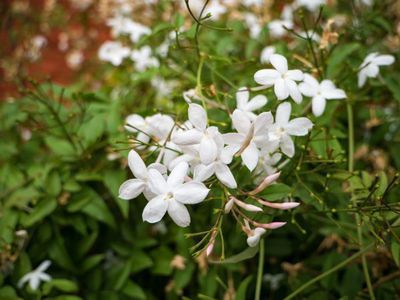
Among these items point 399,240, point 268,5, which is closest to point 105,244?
point 399,240

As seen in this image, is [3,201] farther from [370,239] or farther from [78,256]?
[370,239]

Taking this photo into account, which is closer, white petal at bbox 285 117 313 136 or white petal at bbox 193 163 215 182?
white petal at bbox 193 163 215 182

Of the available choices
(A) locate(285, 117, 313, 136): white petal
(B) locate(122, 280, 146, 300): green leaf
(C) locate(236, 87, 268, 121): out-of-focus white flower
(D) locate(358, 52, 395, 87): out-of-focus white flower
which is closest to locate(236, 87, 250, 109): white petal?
(C) locate(236, 87, 268, 121): out-of-focus white flower

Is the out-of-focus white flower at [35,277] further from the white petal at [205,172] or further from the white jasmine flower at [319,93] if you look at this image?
the white jasmine flower at [319,93]

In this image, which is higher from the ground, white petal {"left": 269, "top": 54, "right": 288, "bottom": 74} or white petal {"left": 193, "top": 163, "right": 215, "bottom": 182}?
white petal {"left": 269, "top": 54, "right": 288, "bottom": 74}

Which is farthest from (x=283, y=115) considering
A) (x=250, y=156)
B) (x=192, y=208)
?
(x=192, y=208)

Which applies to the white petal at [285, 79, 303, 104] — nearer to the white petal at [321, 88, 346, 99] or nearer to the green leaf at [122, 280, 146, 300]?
the white petal at [321, 88, 346, 99]

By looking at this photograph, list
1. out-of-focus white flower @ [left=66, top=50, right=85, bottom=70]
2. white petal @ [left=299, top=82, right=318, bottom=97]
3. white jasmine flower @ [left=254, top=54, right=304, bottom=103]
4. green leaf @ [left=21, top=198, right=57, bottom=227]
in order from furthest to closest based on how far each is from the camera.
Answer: out-of-focus white flower @ [left=66, top=50, right=85, bottom=70], green leaf @ [left=21, top=198, right=57, bottom=227], white petal @ [left=299, top=82, right=318, bottom=97], white jasmine flower @ [left=254, top=54, right=304, bottom=103]
